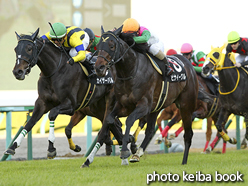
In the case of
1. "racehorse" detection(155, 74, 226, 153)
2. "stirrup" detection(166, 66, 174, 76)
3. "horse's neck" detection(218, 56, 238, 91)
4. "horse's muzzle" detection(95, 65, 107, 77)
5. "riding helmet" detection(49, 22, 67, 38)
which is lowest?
"racehorse" detection(155, 74, 226, 153)

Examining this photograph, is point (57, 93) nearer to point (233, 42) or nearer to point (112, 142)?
point (112, 142)

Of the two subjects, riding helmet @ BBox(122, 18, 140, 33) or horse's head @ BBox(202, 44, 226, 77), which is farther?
horse's head @ BBox(202, 44, 226, 77)

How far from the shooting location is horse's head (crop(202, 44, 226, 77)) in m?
7.49

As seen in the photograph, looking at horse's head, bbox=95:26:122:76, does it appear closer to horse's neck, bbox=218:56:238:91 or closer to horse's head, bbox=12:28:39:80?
horse's head, bbox=12:28:39:80

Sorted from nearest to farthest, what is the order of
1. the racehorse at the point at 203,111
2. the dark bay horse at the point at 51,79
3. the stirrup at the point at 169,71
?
the dark bay horse at the point at 51,79, the stirrup at the point at 169,71, the racehorse at the point at 203,111

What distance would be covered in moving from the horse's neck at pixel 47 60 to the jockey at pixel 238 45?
10.4 feet

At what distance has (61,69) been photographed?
603 cm

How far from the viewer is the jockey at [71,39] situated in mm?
5977

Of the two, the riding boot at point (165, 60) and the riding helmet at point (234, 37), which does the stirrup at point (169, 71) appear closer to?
the riding boot at point (165, 60)

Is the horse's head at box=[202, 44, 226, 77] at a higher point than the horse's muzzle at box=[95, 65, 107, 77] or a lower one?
lower

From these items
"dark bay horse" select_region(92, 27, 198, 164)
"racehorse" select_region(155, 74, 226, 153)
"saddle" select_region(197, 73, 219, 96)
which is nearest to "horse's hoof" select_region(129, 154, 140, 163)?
"dark bay horse" select_region(92, 27, 198, 164)

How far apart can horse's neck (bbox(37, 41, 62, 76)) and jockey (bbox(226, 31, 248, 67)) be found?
3.16 meters

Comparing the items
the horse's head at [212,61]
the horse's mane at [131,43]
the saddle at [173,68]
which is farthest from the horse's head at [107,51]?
the horse's head at [212,61]

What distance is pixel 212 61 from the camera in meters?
7.54
